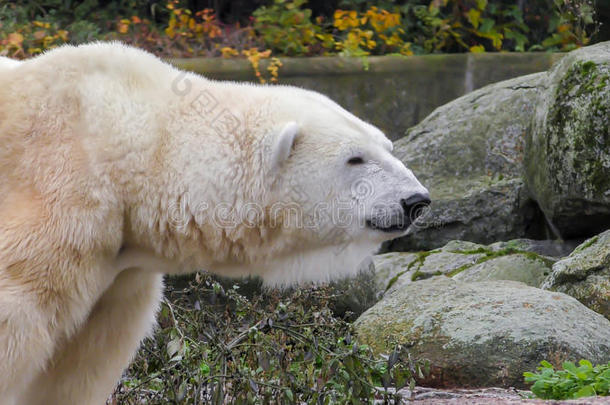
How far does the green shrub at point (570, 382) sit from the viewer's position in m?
3.35

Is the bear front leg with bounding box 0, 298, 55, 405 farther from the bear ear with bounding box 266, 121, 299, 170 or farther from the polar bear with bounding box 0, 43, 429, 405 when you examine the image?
the bear ear with bounding box 266, 121, 299, 170

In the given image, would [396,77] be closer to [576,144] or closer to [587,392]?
[576,144]

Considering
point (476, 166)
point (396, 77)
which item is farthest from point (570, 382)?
point (396, 77)

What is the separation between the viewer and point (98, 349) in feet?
9.65

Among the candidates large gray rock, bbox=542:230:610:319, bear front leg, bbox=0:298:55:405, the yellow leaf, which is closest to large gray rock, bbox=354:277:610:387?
large gray rock, bbox=542:230:610:319

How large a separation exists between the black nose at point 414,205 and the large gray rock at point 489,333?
130 centimetres

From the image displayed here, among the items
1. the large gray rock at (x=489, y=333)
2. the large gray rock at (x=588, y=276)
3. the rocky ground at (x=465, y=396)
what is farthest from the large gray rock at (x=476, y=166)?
the rocky ground at (x=465, y=396)

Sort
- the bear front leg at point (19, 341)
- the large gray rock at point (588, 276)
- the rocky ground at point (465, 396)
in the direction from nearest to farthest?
1. the bear front leg at point (19, 341)
2. the rocky ground at point (465, 396)
3. the large gray rock at point (588, 276)

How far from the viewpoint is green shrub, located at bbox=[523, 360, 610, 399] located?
3.35 metres

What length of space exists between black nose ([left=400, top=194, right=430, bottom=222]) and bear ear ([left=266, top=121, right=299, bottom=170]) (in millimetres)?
375

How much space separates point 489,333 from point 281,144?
190 centimetres

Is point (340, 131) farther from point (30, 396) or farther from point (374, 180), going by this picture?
point (30, 396)

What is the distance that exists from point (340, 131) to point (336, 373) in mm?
1191

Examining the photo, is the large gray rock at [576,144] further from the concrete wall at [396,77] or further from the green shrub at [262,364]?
the concrete wall at [396,77]
